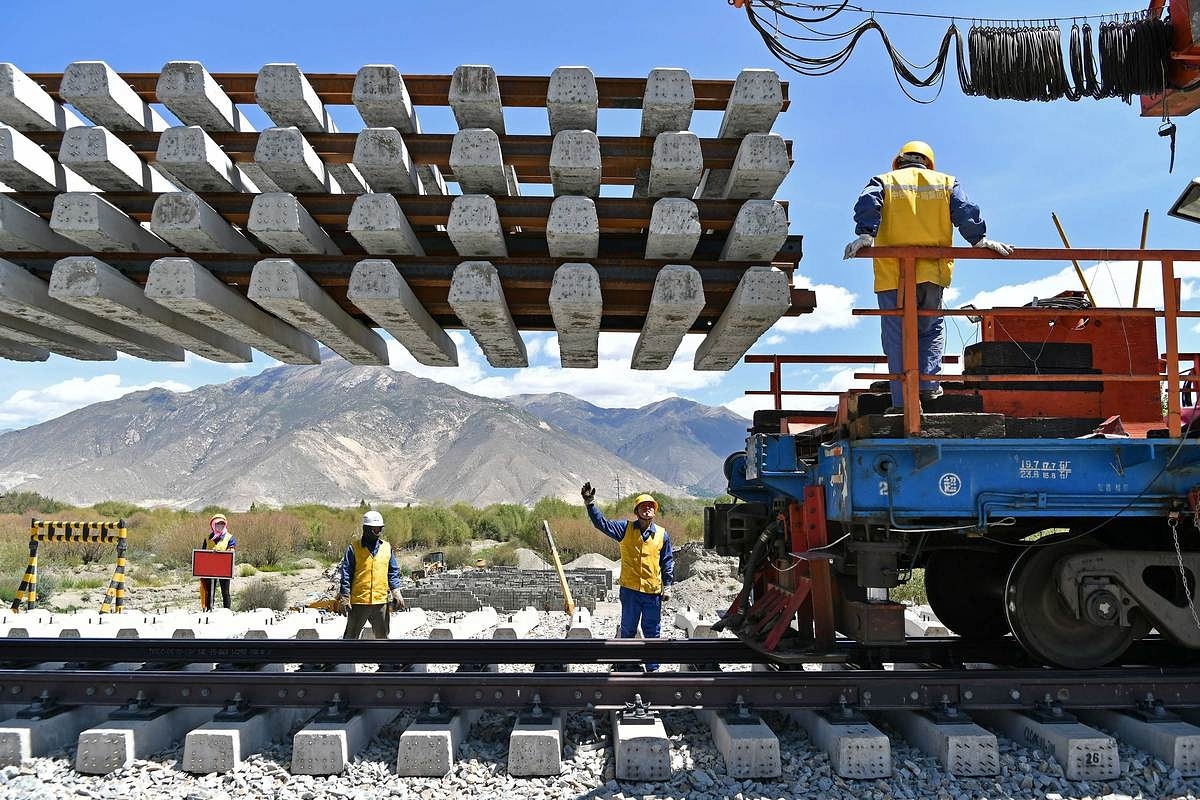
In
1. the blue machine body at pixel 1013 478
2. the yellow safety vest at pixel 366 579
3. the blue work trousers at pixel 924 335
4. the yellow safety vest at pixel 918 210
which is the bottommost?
the yellow safety vest at pixel 366 579

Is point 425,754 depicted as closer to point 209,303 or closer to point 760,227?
point 209,303

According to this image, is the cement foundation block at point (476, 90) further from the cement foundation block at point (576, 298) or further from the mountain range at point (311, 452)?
the mountain range at point (311, 452)

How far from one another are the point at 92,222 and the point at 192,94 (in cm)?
111

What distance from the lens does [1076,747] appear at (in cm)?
450

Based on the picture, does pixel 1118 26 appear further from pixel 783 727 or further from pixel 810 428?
pixel 783 727

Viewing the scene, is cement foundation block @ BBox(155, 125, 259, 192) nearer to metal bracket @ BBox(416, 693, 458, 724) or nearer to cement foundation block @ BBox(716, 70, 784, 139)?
cement foundation block @ BBox(716, 70, 784, 139)

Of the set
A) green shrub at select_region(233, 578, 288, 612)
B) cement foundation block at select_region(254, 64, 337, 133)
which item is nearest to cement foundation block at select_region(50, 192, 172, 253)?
cement foundation block at select_region(254, 64, 337, 133)

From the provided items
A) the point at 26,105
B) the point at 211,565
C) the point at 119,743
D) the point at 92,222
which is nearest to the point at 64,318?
the point at 92,222

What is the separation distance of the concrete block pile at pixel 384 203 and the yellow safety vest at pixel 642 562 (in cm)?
202

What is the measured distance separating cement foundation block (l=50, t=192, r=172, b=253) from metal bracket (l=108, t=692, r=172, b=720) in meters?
3.10

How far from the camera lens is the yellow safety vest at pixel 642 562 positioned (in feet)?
23.4

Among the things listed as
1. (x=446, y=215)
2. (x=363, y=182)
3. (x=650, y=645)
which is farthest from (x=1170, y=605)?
(x=363, y=182)

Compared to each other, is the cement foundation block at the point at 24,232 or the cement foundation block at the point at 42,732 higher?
the cement foundation block at the point at 24,232

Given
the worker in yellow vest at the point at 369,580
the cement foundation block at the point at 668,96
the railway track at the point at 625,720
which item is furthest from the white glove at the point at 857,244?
the worker in yellow vest at the point at 369,580
